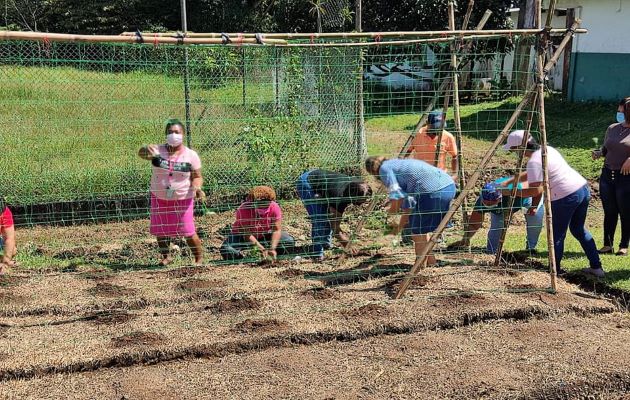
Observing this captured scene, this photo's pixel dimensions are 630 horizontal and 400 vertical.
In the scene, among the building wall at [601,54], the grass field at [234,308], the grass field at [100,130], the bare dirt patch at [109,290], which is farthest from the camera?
the building wall at [601,54]

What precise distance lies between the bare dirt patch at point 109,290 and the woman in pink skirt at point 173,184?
26.1 inches

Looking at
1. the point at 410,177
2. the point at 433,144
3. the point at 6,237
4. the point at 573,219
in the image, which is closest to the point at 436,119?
the point at 433,144

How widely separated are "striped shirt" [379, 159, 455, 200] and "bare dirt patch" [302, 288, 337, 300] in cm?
94

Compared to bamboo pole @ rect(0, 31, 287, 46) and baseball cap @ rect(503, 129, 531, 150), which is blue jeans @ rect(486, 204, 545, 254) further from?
bamboo pole @ rect(0, 31, 287, 46)

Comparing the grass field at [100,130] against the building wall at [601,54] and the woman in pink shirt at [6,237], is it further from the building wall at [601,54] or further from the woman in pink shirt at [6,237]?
the building wall at [601,54]

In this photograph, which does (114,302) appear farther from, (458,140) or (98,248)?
(458,140)

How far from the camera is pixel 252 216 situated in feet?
20.6

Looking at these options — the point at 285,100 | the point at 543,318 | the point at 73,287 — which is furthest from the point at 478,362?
the point at 285,100

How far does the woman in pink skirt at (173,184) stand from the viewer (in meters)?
5.62

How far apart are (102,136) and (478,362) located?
4817 mm

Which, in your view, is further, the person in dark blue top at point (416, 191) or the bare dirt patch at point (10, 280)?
the bare dirt patch at point (10, 280)

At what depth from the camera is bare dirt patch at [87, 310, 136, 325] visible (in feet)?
15.3

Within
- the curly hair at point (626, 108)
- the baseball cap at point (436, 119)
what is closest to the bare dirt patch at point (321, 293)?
the baseball cap at point (436, 119)

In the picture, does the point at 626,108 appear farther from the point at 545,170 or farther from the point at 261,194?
the point at 261,194
